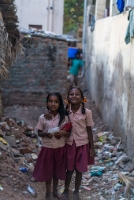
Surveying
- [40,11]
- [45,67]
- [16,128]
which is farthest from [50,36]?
[40,11]

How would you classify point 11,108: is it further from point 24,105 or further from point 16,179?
point 16,179

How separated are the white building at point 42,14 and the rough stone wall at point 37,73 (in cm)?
540

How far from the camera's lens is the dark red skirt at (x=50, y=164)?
4363mm

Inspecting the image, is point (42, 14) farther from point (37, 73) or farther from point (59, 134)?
point (59, 134)

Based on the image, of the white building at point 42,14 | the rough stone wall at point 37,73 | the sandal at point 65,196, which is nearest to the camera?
the sandal at point 65,196

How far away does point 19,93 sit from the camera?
10.5 meters

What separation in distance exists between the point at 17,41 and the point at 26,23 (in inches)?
347

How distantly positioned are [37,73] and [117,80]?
345 centimetres

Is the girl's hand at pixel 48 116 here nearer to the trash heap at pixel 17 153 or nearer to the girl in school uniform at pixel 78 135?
the girl in school uniform at pixel 78 135

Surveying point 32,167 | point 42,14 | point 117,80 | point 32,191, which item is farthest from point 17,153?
point 42,14

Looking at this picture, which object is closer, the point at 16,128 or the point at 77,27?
the point at 16,128

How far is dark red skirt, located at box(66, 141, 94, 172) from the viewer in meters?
4.41

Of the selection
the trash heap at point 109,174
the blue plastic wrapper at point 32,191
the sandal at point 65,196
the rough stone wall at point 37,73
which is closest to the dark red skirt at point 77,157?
the sandal at point 65,196

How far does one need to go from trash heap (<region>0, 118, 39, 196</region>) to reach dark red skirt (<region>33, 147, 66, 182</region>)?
0.39 m
